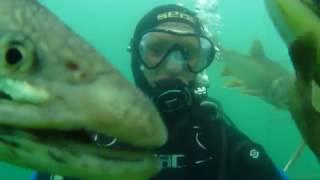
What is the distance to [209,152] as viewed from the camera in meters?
3.85

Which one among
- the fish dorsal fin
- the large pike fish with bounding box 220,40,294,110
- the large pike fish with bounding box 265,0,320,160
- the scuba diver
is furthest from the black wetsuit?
the large pike fish with bounding box 265,0,320,160

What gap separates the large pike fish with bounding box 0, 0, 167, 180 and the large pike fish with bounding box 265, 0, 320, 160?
0.34 m

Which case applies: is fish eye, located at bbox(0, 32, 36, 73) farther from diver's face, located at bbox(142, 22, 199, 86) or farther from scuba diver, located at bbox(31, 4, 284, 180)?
diver's face, located at bbox(142, 22, 199, 86)

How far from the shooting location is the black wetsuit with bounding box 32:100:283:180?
367 cm

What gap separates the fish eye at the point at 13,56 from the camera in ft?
4.86

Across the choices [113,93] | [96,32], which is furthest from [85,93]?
[96,32]

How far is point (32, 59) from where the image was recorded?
1.50 metres

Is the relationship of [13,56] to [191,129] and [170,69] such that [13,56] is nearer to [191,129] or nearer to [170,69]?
[191,129]

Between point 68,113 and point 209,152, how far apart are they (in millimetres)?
→ 2526

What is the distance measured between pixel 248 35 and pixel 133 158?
37.9 ft

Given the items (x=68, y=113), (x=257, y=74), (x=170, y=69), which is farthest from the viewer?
(x=257, y=74)

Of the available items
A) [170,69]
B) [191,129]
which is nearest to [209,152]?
[191,129]

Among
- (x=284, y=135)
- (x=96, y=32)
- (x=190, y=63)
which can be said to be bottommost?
(x=190, y=63)

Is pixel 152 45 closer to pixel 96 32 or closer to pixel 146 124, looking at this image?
pixel 146 124
